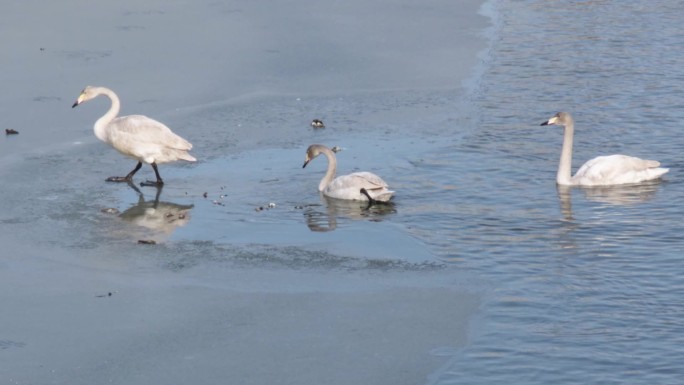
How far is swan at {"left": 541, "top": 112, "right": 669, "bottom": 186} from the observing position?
11055 millimetres

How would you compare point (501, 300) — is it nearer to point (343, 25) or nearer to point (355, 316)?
point (355, 316)

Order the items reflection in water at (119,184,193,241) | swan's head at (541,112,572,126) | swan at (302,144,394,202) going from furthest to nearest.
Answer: swan's head at (541,112,572,126) → swan at (302,144,394,202) → reflection in water at (119,184,193,241)

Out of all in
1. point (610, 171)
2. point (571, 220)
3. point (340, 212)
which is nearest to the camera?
point (571, 220)

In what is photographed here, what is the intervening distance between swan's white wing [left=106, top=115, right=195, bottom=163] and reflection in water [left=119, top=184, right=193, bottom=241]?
694mm

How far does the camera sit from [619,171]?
11047mm

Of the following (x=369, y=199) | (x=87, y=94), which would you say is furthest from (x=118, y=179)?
(x=369, y=199)

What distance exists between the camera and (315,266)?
8797mm

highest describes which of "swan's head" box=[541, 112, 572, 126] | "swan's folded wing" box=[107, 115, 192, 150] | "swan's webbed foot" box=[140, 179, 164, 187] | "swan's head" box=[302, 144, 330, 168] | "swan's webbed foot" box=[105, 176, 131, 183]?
"swan's head" box=[541, 112, 572, 126]

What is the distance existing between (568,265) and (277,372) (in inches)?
112

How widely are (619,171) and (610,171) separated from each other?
0.08 metres

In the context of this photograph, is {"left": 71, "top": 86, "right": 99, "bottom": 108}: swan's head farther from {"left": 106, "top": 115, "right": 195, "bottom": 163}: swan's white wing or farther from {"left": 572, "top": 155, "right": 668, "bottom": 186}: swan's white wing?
{"left": 572, "top": 155, "right": 668, "bottom": 186}: swan's white wing

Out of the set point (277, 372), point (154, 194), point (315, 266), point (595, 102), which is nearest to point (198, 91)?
point (154, 194)

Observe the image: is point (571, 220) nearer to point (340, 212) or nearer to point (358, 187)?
point (358, 187)

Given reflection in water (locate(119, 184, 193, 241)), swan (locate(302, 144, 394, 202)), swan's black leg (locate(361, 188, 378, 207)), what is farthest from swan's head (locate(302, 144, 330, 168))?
reflection in water (locate(119, 184, 193, 241))
